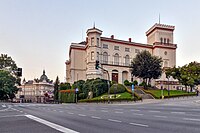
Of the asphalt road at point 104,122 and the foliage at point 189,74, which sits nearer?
the asphalt road at point 104,122

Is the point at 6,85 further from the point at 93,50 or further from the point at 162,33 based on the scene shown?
the point at 162,33

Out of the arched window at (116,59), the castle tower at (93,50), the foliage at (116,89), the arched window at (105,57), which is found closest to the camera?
the foliage at (116,89)

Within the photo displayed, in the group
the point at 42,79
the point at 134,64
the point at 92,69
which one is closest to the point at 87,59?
the point at 92,69

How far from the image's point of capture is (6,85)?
3150 inches

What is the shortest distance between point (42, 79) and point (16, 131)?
181707mm

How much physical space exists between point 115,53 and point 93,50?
9.03 meters

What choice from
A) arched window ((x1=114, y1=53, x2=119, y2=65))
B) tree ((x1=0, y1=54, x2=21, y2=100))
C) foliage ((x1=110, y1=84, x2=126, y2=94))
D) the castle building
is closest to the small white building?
tree ((x1=0, y1=54, x2=21, y2=100))

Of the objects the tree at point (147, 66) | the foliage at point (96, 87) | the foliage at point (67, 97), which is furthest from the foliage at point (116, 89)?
the foliage at point (67, 97)

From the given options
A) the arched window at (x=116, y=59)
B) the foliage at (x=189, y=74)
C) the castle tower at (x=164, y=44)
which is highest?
the castle tower at (x=164, y=44)

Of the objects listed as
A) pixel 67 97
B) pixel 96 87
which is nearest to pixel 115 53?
pixel 67 97

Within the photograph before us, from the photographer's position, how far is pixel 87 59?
80438 mm

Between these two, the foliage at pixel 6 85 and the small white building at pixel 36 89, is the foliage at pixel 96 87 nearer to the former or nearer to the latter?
the foliage at pixel 6 85

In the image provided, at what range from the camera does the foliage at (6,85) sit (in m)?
79.1

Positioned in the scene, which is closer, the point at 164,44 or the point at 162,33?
the point at 164,44
